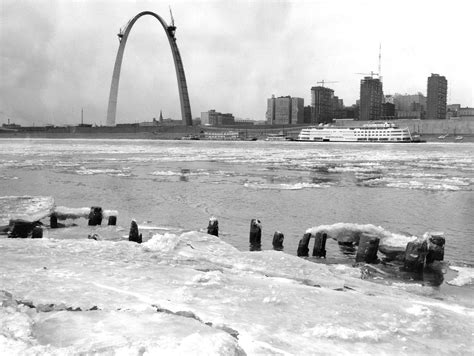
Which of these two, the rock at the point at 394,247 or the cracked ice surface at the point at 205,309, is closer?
the cracked ice surface at the point at 205,309

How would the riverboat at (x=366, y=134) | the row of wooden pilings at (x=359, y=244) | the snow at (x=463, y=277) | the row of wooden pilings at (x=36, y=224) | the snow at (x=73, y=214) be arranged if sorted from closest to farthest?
1. the snow at (x=463, y=277)
2. the row of wooden pilings at (x=359, y=244)
3. the row of wooden pilings at (x=36, y=224)
4. the snow at (x=73, y=214)
5. the riverboat at (x=366, y=134)

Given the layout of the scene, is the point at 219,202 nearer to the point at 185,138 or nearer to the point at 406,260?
the point at 406,260

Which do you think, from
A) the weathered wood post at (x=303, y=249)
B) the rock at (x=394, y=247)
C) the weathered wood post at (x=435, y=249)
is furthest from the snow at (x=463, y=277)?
the weathered wood post at (x=303, y=249)

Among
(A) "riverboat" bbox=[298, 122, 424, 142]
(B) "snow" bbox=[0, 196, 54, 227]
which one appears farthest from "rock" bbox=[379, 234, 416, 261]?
(A) "riverboat" bbox=[298, 122, 424, 142]

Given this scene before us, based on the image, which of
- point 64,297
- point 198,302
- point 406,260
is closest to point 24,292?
point 64,297

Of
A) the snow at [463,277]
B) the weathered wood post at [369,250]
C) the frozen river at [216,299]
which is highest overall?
the frozen river at [216,299]

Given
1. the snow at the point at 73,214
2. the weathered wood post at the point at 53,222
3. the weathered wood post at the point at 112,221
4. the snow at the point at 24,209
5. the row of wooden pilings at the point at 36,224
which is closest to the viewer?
the row of wooden pilings at the point at 36,224

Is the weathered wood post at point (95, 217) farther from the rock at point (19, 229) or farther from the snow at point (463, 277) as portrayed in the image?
the snow at point (463, 277)
